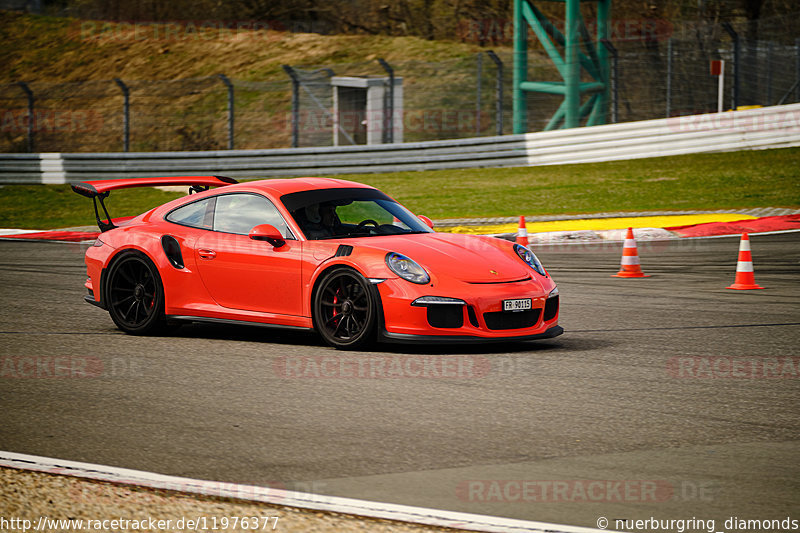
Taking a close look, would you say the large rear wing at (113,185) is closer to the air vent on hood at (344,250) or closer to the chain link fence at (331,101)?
the air vent on hood at (344,250)

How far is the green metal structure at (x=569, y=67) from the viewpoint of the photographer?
84.4 feet

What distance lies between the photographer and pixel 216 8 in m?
47.5

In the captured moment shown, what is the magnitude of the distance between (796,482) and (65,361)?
16.8 feet

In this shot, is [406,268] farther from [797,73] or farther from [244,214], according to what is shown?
[797,73]

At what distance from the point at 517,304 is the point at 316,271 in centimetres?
151

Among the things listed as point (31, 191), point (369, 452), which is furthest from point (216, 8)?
point (369, 452)

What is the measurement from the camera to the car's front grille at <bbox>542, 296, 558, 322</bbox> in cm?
784

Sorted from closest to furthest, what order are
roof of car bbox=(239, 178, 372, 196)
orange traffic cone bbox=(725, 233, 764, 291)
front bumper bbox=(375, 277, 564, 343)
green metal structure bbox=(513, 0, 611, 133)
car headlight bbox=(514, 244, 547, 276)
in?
front bumper bbox=(375, 277, 564, 343) → car headlight bbox=(514, 244, 547, 276) → roof of car bbox=(239, 178, 372, 196) → orange traffic cone bbox=(725, 233, 764, 291) → green metal structure bbox=(513, 0, 611, 133)

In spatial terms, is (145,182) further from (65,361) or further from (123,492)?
(123,492)

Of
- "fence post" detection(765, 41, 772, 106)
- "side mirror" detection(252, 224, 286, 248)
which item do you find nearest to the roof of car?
"side mirror" detection(252, 224, 286, 248)

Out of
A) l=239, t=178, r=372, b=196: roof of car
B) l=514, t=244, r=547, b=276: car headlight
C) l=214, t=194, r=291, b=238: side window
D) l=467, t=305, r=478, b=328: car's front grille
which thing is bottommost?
l=467, t=305, r=478, b=328: car's front grille

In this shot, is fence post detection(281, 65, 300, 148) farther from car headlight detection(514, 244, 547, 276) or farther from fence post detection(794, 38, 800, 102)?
car headlight detection(514, 244, 547, 276)

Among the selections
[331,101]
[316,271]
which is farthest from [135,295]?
[331,101]

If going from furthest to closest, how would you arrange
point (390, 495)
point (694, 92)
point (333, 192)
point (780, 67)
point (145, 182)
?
1. point (694, 92)
2. point (780, 67)
3. point (145, 182)
4. point (333, 192)
5. point (390, 495)
